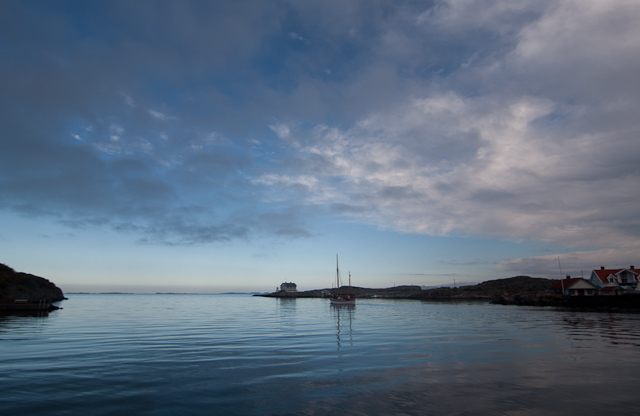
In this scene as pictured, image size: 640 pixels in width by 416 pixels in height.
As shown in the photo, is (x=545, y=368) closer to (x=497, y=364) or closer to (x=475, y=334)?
(x=497, y=364)

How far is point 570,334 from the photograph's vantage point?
113 ft

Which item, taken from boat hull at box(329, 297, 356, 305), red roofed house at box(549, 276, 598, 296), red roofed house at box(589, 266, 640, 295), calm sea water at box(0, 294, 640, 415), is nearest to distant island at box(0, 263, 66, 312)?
calm sea water at box(0, 294, 640, 415)

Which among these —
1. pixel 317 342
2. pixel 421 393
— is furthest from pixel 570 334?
pixel 421 393

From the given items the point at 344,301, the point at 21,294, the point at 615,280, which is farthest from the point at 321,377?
the point at 21,294

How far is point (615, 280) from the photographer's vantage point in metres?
93.4

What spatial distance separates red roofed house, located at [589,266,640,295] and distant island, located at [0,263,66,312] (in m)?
137

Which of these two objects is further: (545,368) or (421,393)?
(545,368)

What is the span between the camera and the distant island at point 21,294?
68.9m

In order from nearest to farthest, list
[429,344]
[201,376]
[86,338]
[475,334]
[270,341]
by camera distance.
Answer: [201,376]
[429,344]
[270,341]
[86,338]
[475,334]

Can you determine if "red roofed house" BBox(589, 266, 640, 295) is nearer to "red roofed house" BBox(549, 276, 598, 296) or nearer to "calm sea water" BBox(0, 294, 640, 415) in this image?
"red roofed house" BBox(549, 276, 598, 296)

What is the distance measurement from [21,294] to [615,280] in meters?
166

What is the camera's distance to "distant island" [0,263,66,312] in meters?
68.9

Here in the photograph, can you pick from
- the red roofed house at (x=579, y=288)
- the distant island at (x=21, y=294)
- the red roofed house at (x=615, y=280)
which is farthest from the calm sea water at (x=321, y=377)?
the red roofed house at (x=579, y=288)

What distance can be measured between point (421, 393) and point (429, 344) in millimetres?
15461
